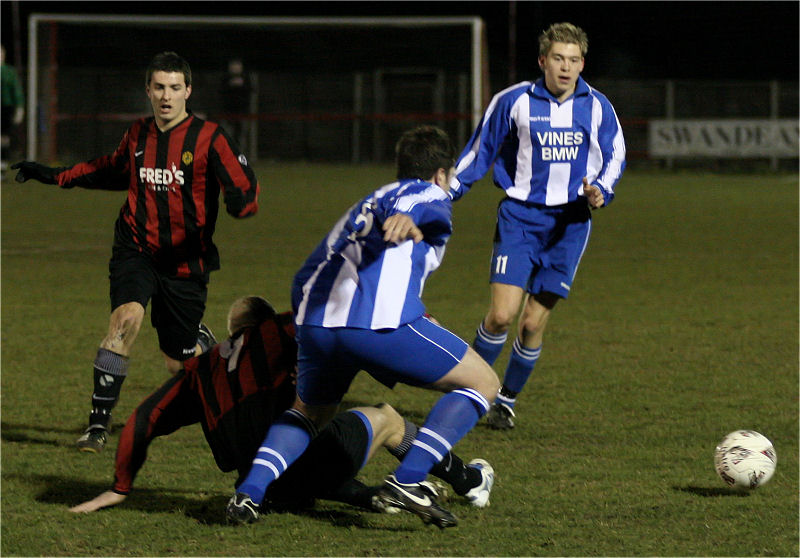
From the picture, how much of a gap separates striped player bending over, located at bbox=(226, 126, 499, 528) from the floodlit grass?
288 millimetres

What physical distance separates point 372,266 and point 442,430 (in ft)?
1.95

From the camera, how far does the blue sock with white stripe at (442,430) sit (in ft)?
13.4

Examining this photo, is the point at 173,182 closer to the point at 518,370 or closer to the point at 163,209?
the point at 163,209

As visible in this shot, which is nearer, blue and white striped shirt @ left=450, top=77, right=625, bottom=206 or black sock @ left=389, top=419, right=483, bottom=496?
black sock @ left=389, top=419, right=483, bottom=496

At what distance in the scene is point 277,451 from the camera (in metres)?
4.15

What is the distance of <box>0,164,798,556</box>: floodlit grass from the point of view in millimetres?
4258

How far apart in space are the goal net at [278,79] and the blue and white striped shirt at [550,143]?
16.1m

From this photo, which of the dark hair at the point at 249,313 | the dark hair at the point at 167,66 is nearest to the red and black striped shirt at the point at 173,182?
the dark hair at the point at 167,66

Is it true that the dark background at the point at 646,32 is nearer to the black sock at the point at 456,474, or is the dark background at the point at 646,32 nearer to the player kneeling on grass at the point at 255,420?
the black sock at the point at 456,474

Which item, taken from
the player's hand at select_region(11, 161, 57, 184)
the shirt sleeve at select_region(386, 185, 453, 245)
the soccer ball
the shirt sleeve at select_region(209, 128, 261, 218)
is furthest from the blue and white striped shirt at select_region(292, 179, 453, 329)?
the player's hand at select_region(11, 161, 57, 184)

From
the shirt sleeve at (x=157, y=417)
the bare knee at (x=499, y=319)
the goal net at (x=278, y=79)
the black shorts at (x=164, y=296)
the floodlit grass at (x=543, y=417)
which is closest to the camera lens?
the floodlit grass at (x=543, y=417)

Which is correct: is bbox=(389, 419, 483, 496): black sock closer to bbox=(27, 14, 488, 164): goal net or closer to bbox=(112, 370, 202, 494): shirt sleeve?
bbox=(112, 370, 202, 494): shirt sleeve

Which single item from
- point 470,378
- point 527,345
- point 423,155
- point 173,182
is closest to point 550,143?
point 527,345

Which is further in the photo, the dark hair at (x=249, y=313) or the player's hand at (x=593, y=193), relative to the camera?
the player's hand at (x=593, y=193)
